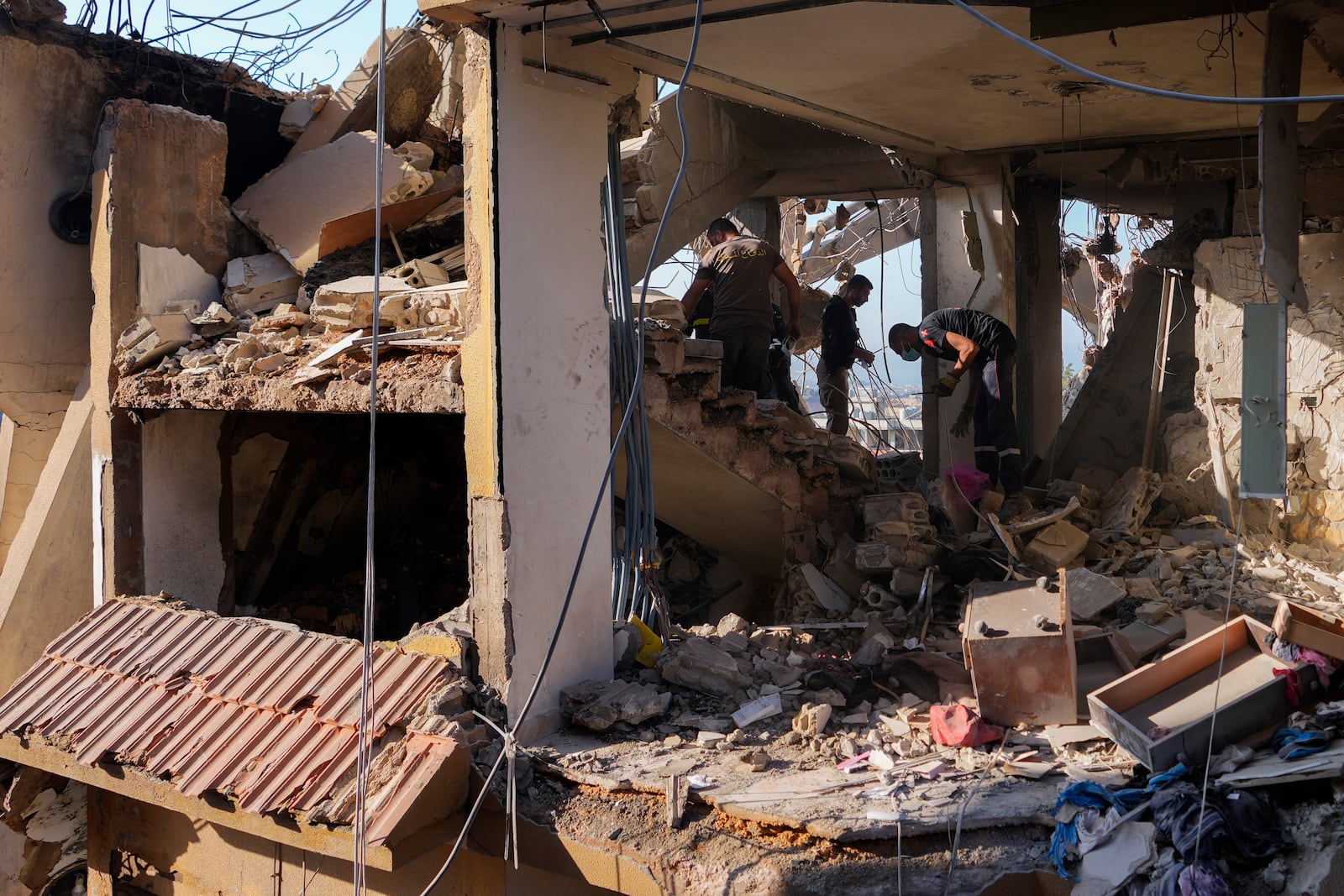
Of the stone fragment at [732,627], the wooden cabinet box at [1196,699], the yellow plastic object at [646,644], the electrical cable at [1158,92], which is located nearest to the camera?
the electrical cable at [1158,92]

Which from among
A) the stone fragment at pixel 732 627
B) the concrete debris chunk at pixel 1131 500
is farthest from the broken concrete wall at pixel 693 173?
the concrete debris chunk at pixel 1131 500

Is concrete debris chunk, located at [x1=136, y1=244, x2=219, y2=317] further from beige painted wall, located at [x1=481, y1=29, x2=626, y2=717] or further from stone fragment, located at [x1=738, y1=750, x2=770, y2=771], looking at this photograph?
stone fragment, located at [x1=738, y1=750, x2=770, y2=771]

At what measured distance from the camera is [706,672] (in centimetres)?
504

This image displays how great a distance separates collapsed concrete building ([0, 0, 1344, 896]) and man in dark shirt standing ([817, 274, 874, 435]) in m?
0.96

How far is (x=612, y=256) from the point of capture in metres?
5.34

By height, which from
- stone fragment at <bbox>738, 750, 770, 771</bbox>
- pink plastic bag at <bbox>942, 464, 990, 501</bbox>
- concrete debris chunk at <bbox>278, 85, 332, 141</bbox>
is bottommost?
stone fragment at <bbox>738, 750, 770, 771</bbox>

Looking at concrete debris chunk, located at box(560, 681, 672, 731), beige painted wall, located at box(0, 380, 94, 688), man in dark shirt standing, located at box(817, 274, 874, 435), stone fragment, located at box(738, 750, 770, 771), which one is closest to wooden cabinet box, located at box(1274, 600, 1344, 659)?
stone fragment, located at box(738, 750, 770, 771)

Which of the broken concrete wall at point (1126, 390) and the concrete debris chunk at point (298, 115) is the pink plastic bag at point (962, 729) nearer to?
the broken concrete wall at point (1126, 390)

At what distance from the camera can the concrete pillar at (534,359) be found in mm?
4555

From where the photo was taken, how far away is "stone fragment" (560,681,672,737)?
469cm

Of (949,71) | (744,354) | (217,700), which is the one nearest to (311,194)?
(744,354)

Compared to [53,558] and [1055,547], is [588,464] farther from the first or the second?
[53,558]

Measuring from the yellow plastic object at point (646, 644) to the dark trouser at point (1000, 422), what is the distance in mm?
3689

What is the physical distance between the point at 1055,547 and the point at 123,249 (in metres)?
6.39
